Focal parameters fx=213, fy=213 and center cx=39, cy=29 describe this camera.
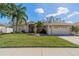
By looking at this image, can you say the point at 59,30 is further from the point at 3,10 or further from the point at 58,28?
the point at 3,10

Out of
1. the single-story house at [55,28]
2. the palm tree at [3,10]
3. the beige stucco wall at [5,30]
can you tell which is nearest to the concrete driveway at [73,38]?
the single-story house at [55,28]

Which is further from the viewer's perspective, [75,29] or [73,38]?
[73,38]

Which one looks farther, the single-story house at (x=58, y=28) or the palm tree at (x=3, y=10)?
the palm tree at (x=3, y=10)

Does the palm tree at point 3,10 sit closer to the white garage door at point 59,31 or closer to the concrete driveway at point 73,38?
the white garage door at point 59,31

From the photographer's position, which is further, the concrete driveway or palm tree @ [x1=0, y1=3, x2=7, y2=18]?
palm tree @ [x1=0, y1=3, x2=7, y2=18]

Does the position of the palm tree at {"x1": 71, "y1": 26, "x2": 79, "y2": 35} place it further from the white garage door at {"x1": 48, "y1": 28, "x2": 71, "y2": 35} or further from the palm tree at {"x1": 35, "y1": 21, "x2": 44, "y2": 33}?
the palm tree at {"x1": 35, "y1": 21, "x2": 44, "y2": 33}

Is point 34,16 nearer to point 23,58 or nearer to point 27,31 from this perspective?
point 27,31

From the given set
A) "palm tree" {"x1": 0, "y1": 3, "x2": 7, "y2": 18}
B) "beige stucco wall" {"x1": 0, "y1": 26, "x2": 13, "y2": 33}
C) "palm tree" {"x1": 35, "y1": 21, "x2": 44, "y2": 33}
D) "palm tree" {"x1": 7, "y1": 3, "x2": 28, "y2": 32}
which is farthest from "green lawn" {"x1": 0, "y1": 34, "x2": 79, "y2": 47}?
"palm tree" {"x1": 0, "y1": 3, "x2": 7, "y2": 18}

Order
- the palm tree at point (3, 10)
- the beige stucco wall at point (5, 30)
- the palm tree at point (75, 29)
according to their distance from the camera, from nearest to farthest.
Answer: the palm tree at point (75, 29), the beige stucco wall at point (5, 30), the palm tree at point (3, 10)

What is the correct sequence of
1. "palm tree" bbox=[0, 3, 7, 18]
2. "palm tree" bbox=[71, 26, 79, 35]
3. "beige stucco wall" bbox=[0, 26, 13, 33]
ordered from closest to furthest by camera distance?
"palm tree" bbox=[71, 26, 79, 35]
"beige stucco wall" bbox=[0, 26, 13, 33]
"palm tree" bbox=[0, 3, 7, 18]

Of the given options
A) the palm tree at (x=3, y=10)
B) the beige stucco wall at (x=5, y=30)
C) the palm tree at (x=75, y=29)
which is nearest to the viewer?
the palm tree at (x=75, y=29)

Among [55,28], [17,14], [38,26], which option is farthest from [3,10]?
[55,28]

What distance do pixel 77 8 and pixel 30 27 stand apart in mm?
2999

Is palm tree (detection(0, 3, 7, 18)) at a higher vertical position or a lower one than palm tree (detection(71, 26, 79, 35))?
higher
